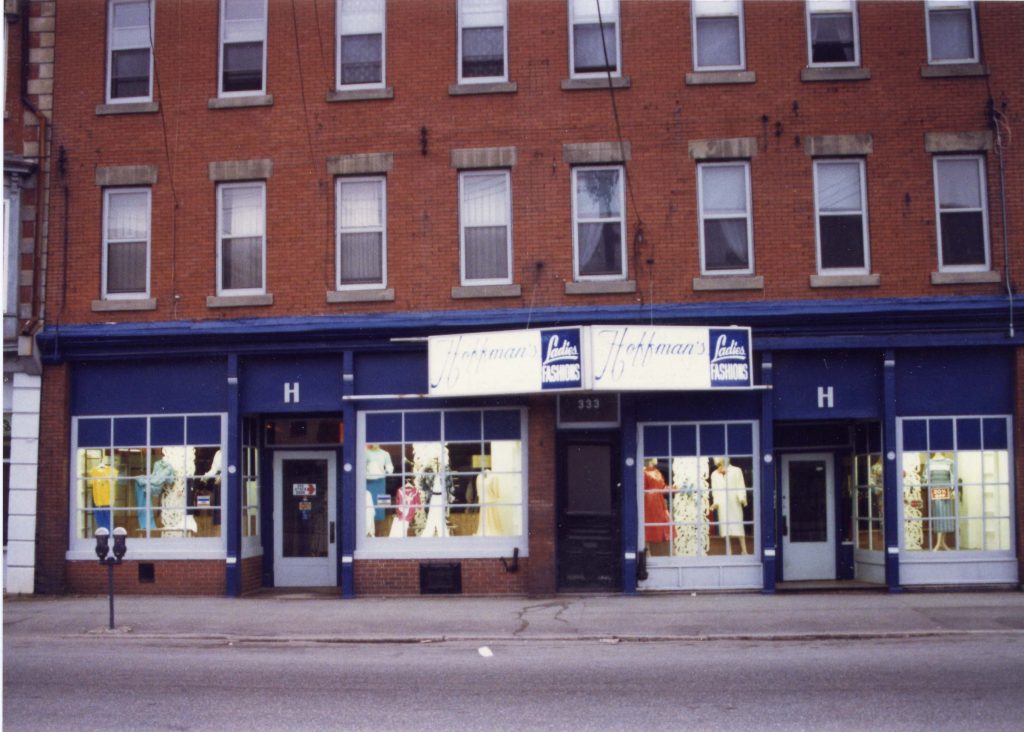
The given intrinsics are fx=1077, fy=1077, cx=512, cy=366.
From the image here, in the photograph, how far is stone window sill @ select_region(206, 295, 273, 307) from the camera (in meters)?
17.4

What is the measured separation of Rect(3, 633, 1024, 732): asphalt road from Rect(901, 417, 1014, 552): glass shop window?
4310 mm

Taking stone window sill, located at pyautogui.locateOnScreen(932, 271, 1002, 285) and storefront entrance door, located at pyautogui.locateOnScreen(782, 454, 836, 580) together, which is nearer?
stone window sill, located at pyautogui.locateOnScreen(932, 271, 1002, 285)

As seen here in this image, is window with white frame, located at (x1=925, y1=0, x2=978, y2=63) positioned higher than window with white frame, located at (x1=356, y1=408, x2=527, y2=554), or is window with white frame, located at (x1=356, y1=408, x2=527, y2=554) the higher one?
window with white frame, located at (x1=925, y1=0, x2=978, y2=63)

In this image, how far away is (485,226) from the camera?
1725cm

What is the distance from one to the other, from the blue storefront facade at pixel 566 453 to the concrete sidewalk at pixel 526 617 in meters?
0.72

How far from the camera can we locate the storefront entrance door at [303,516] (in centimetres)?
1817

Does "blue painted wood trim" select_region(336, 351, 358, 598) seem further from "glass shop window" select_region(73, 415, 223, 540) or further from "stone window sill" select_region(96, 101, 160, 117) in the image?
"stone window sill" select_region(96, 101, 160, 117)

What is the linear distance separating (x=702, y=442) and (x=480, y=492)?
11.8 ft

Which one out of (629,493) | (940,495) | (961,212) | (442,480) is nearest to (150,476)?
(442,480)

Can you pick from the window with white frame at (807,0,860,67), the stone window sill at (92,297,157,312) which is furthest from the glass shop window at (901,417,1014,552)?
the stone window sill at (92,297,157,312)

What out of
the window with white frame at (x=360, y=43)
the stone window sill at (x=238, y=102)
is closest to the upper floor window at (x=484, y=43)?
the window with white frame at (x=360, y=43)

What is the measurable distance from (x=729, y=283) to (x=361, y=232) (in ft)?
19.5

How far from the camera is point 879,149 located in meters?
16.8

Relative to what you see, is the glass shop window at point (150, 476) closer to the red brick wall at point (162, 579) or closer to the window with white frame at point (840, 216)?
the red brick wall at point (162, 579)
